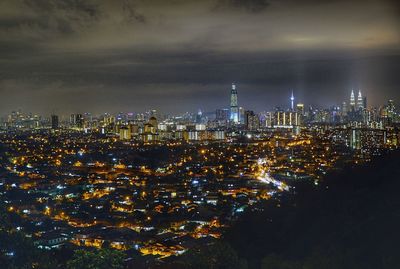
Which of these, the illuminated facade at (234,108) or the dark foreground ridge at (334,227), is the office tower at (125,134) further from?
the dark foreground ridge at (334,227)

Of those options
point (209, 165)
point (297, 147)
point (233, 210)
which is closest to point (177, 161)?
point (209, 165)

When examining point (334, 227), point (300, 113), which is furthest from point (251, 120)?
point (334, 227)

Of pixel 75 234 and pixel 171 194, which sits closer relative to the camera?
pixel 75 234

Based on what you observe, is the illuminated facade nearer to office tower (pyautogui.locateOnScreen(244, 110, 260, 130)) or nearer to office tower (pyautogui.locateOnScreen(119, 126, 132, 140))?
office tower (pyautogui.locateOnScreen(244, 110, 260, 130))

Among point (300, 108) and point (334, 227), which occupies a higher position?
point (300, 108)

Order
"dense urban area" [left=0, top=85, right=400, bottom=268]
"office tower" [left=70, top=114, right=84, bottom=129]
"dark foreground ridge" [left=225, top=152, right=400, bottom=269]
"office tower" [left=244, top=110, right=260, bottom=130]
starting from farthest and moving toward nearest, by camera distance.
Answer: "office tower" [left=70, top=114, right=84, bottom=129] → "office tower" [left=244, top=110, right=260, bottom=130] → "dense urban area" [left=0, top=85, right=400, bottom=268] → "dark foreground ridge" [left=225, top=152, right=400, bottom=269]

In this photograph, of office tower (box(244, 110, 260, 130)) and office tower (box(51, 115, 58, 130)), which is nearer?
office tower (box(244, 110, 260, 130))

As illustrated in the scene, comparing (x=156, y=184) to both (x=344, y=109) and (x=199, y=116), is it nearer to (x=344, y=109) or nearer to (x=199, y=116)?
(x=344, y=109)

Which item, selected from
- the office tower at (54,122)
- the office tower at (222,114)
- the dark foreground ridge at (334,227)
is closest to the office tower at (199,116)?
the office tower at (222,114)

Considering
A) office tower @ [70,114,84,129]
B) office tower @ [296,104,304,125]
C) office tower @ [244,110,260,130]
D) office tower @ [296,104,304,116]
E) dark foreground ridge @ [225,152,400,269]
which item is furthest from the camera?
office tower @ [70,114,84,129]

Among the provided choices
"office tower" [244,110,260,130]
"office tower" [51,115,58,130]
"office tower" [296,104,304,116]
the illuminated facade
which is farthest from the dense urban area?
the illuminated facade

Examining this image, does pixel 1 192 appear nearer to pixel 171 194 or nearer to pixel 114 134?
pixel 171 194
